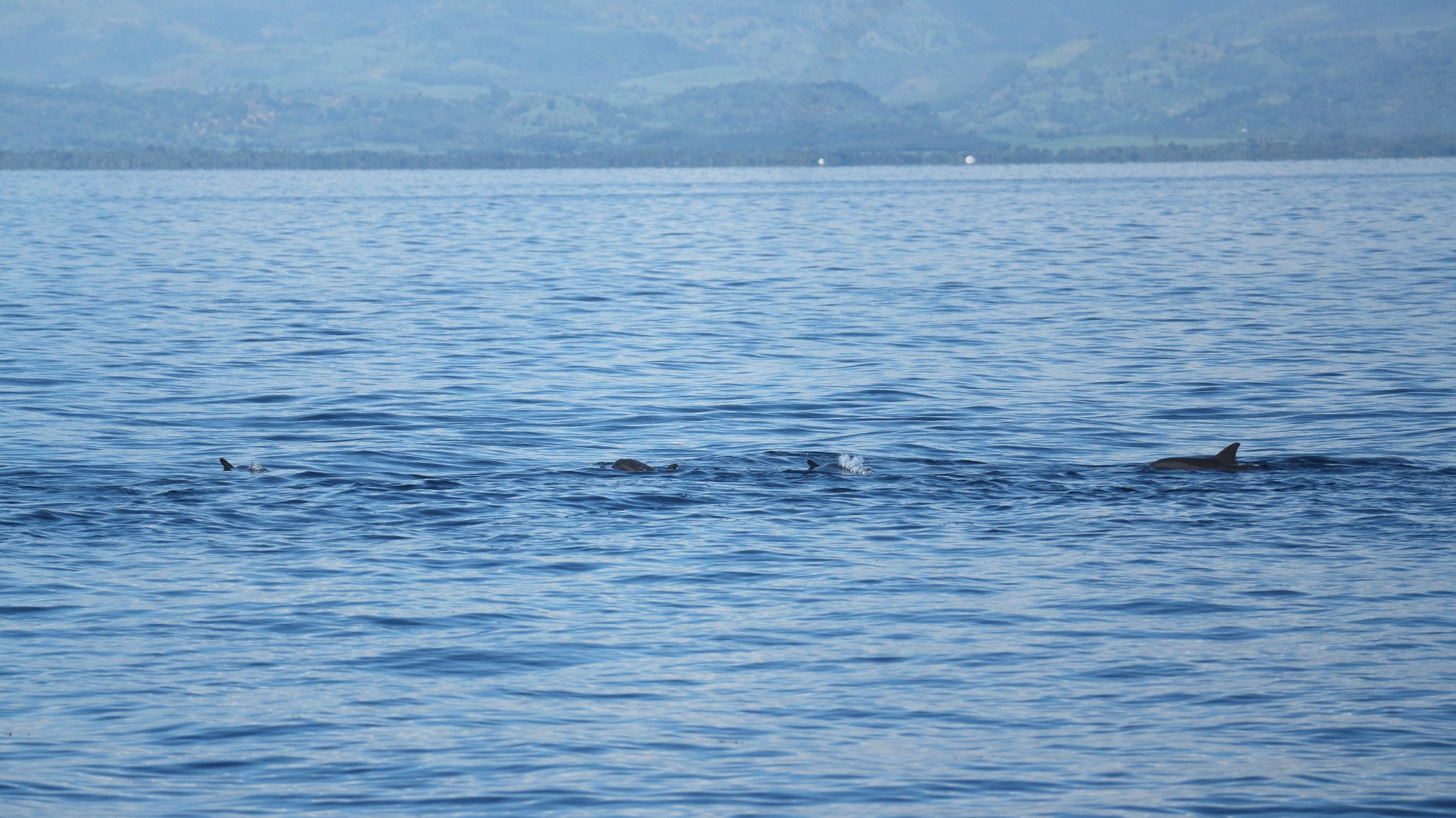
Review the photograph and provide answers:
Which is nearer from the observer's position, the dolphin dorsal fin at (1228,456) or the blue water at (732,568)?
the blue water at (732,568)

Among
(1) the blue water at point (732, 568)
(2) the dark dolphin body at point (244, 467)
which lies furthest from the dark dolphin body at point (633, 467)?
(2) the dark dolphin body at point (244, 467)

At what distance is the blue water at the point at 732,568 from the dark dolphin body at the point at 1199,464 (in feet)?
0.75

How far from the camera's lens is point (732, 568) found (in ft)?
58.5

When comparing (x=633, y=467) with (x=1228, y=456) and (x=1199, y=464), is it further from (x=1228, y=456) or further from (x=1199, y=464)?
(x=1228, y=456)

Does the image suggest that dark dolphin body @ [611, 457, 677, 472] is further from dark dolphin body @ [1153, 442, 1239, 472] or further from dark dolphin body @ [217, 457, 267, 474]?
dark dolphin body @ [1153, 442, 1239, 472]

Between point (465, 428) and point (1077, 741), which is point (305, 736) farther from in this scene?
point (465, 428)

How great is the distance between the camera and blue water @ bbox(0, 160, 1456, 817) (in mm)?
12312

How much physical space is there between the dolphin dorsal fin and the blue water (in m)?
0.29

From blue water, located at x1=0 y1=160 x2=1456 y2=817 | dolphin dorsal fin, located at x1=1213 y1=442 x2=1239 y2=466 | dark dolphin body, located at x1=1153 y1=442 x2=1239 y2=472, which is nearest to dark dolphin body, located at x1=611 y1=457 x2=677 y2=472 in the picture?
blue water, located at x1=0 y1=160 x2=1456 y2=817

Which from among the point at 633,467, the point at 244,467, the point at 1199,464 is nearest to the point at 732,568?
the point at 633,467

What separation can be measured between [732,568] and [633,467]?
5.23m

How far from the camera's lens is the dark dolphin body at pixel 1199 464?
22234 mm

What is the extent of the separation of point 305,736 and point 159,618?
379 cm

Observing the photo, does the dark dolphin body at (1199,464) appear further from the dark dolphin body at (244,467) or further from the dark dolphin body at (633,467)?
the dark dolphin body at (244,467)
